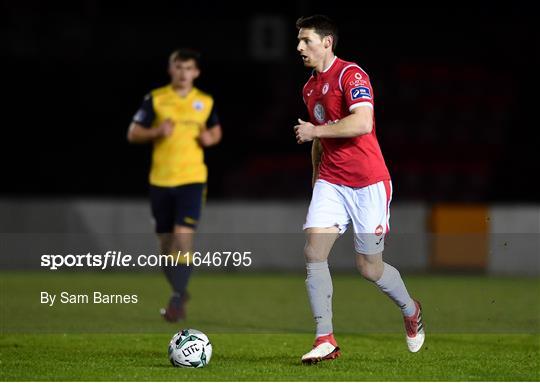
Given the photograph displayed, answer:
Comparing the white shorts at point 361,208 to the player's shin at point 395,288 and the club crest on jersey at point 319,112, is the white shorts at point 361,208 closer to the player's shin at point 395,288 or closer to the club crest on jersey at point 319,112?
the player's shin at point 395,288

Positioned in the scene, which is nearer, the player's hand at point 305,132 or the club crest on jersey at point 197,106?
the player's hand at point 305,132

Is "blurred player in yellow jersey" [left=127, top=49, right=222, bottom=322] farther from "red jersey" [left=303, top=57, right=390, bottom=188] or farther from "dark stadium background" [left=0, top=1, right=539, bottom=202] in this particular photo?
"dark stadium background" [left=0, top=1, right=539, bottom=202]

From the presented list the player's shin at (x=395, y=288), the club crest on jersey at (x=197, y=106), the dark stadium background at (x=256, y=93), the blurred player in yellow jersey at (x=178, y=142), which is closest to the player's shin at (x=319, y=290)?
the player's shin at (x=395, y=288)

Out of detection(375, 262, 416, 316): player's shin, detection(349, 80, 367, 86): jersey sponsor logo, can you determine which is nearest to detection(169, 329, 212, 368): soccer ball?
detection(375, 262, 416, 316): player's shin

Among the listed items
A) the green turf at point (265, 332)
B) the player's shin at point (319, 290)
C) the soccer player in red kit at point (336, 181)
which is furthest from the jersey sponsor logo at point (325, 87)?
the green turf at point (265, 332)

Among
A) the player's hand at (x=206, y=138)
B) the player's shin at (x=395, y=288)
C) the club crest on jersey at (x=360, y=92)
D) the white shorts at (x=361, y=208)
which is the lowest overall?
the player's shin at (x=395, y=288)

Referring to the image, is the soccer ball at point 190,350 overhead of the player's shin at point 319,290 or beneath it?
beneath

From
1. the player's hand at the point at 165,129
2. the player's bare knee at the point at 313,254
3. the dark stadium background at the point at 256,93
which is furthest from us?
the dark stadium background at the point at 256,93

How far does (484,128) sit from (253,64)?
504cm

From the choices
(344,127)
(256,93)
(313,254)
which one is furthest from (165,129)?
(256,93)

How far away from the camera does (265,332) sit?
30.6 ft

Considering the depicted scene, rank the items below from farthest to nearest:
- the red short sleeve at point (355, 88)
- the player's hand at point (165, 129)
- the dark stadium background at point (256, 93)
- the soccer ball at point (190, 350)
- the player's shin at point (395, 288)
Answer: the dark stadium background at point (256, 93) < the player's hand at point (165, 129) < the player's shin at point (395, 288) < the red short sleeve at point (355, 88) < the soccer ball at point (190, 350)

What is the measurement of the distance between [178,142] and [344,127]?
366 centimetres

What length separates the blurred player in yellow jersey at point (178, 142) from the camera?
400 inches
